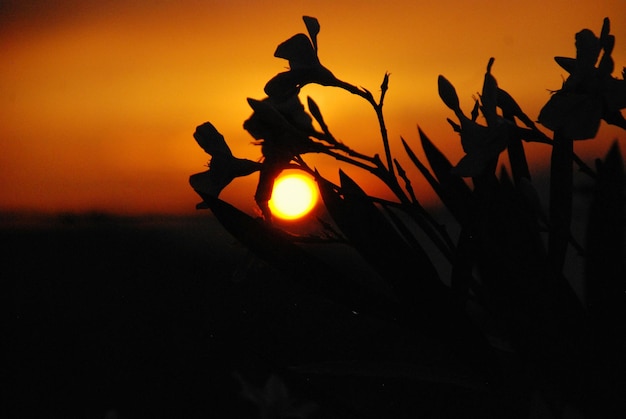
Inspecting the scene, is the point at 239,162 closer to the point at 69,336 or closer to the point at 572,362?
the point at 572,362

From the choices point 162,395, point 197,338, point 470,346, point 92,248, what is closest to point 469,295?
point 470,346

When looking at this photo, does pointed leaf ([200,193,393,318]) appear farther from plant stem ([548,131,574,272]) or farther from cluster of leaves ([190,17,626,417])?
plant stem ([548,131,574,272])

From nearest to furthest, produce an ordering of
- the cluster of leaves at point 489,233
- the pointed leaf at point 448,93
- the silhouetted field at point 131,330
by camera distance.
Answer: the cluster of leaves at point 489,233
the pointed leaf at point 448,93
the silhouetted field at point 131,330

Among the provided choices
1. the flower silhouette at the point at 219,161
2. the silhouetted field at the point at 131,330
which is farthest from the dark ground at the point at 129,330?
the flower silhouette at the point at 219,161

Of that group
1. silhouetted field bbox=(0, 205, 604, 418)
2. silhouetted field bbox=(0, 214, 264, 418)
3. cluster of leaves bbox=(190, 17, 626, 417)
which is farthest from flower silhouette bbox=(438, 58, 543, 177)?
silhouetted field bbox=(0, 214, 264, 418)

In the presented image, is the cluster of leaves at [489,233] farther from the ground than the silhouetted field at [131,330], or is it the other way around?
the cluster of leaves at [489,233]

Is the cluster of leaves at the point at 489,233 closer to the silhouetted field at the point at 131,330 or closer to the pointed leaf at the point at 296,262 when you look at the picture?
the pointed leaf at the point at 296,262
